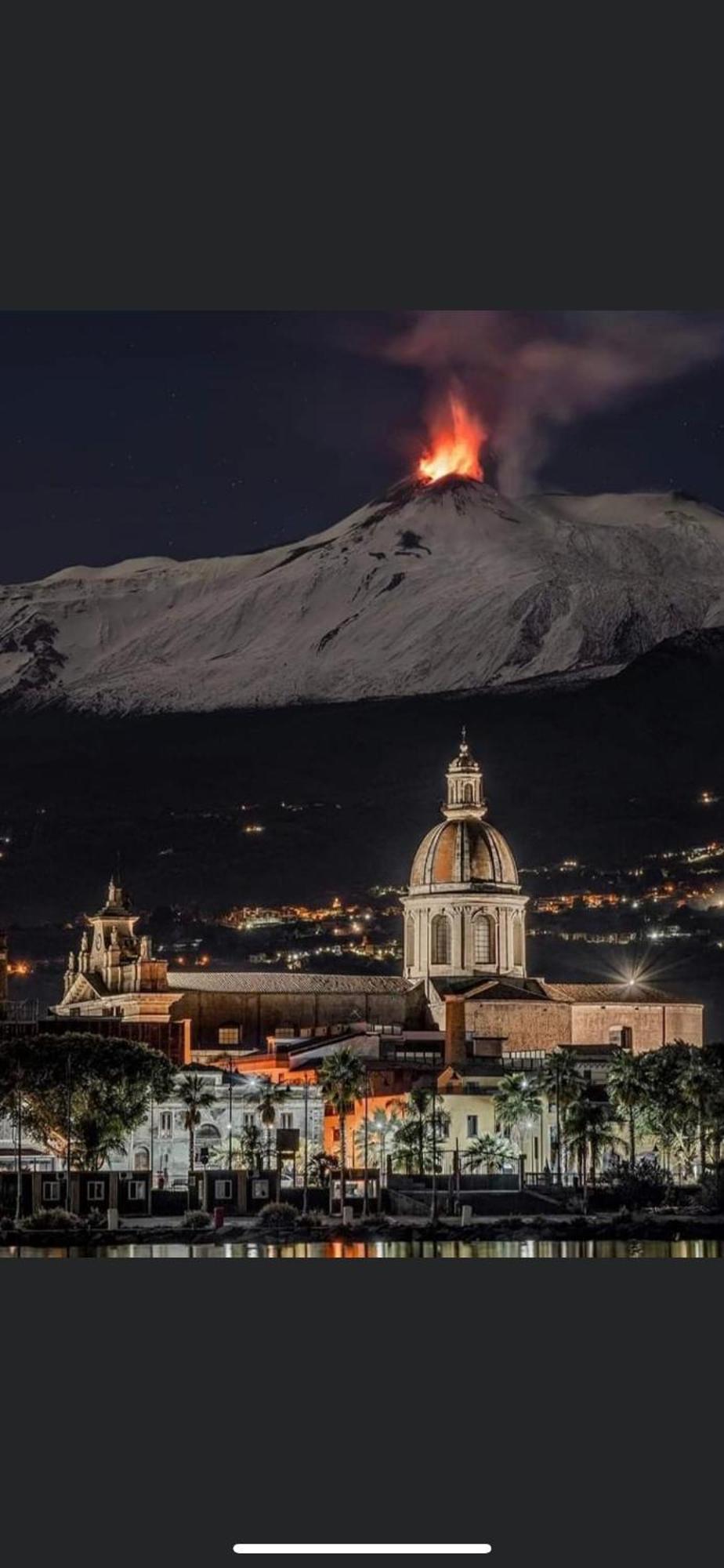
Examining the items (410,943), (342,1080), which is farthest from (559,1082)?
(410,943)

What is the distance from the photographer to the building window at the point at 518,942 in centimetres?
10338

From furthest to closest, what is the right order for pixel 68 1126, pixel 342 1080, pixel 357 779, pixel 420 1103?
pixel 357 779 → pixel 420 1103 → pixel 342 1080 → pixel 68 1126

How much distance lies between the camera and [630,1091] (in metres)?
85.9

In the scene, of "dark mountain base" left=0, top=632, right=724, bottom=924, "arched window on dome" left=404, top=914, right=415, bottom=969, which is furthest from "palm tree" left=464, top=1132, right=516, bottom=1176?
"dark mountain base" left=0, top=632, right=724, bottom=924

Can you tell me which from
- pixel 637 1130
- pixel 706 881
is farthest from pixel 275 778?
pixel 637 1130

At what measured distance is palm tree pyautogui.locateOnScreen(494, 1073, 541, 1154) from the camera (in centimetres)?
8906

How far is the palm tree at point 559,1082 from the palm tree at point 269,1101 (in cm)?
609

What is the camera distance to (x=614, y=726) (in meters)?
110

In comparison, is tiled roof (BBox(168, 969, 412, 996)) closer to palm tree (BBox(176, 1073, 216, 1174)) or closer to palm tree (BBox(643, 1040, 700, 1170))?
palm tree (BBox(176, 1073, 216, 1174))

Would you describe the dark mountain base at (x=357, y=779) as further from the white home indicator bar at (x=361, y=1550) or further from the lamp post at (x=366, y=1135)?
the white home indicator bar at (x=361, y=1550)

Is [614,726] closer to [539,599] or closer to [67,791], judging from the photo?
[539,599]

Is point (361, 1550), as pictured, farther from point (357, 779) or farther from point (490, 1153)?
point (357, 779)

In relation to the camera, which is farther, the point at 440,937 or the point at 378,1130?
the point at 440,937

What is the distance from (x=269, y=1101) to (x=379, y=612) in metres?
18.6
